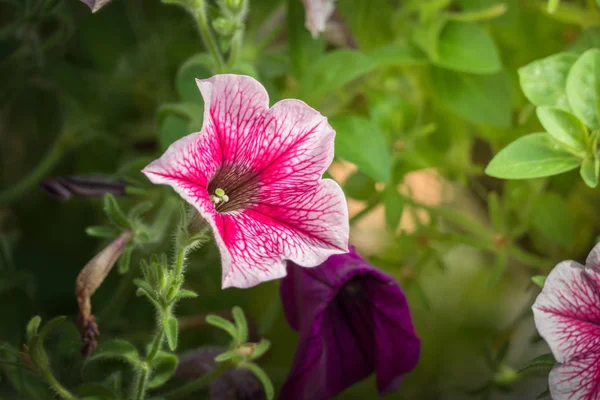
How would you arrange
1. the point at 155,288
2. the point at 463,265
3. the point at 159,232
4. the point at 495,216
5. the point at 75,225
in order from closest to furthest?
the point at 155,288
the point at 159,232
the point at 495,216
the point at 75,225
the point at 463,265

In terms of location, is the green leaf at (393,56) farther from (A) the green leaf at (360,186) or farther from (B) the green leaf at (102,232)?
(B) the green leaf at (102,232)

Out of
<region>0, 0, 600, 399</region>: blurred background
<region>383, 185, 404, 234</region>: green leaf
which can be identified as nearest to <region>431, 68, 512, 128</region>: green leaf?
<region>0, 0, 600, 399</region>: blurred background

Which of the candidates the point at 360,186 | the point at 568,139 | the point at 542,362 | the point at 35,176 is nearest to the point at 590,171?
the point at 568,139

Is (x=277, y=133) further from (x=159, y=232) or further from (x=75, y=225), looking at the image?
(x=75, y=225)

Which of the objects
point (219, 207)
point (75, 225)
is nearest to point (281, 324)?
point (75, 225)

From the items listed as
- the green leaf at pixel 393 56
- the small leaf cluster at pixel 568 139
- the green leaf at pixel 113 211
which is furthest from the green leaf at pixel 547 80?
the green leaf at pixel 113 211

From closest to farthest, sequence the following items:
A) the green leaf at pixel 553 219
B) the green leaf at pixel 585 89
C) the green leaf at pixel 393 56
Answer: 1. the green leaf at pixel 585 89
2. the green leaf at pixel 393 56
3. the green leaf at pixel 553 219
